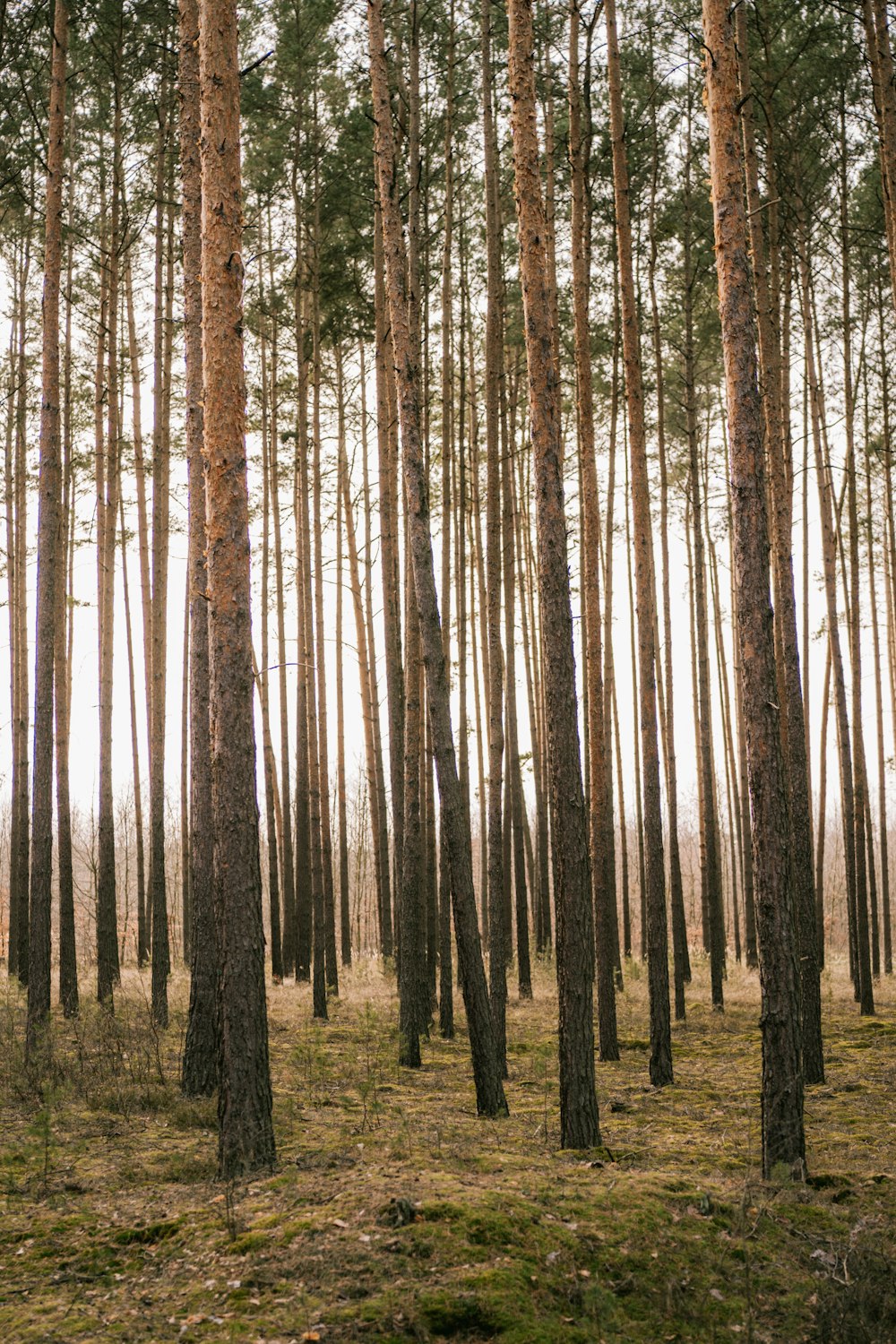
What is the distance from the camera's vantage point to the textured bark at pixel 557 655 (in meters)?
6.52

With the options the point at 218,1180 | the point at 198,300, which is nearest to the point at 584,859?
the point at 218,1180

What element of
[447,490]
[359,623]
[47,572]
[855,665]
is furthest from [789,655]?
[359,623]

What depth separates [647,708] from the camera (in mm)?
9359

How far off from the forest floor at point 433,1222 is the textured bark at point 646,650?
2.79 ft

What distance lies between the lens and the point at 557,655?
6.72m

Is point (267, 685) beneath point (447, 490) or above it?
beneath

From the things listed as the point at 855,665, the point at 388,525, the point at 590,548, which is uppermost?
the point at 388,525

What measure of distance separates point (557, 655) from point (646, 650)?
2.82 m

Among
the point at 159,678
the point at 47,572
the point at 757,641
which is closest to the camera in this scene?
the point at 757,641

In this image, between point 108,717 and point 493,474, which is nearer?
point 493,474

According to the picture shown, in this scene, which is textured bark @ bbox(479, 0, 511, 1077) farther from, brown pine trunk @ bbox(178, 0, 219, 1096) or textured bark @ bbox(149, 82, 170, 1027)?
textured bark @ bbox(149, 82, 170, 1027)

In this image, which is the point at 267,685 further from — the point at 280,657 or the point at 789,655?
the point at 789,655

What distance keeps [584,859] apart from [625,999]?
9.59 metres

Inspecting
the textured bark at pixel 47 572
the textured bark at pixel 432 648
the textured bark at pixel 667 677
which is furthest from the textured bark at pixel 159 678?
the textured bark at pixel 667 677
